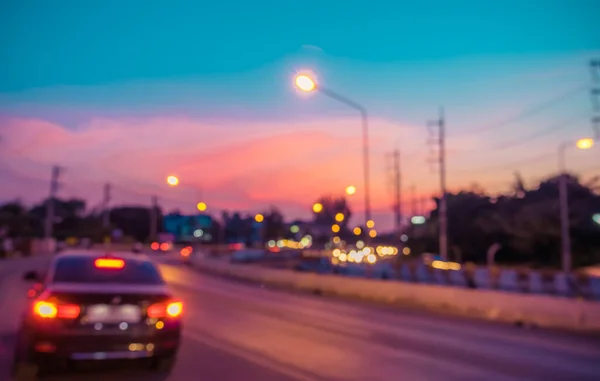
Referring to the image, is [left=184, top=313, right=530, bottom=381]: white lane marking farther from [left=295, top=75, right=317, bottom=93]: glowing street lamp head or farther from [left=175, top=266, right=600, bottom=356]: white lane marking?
[left=295, top=75, right=317, bottom=93]: glowing street lamp head

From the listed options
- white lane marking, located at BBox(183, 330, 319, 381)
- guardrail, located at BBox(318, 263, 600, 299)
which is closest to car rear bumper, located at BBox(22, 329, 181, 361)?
white lane marking, located at BBox(183, 330, 319, 381)

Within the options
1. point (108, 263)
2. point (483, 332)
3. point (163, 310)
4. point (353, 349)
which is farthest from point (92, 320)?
point (483, 332)

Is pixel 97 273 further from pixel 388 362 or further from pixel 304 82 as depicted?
pixel 304 82

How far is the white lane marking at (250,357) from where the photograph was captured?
942 centimetres

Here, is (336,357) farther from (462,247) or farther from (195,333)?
(462,247)

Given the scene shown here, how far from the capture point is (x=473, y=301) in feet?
66.0

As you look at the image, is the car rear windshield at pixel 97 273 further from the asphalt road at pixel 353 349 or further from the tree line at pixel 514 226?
the tree line at pixel 514 226

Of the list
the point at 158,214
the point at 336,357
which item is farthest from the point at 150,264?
the point at 158,214

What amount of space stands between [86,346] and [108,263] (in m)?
1.56

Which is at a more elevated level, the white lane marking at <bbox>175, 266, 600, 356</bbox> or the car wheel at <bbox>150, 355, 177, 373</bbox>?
the car wheel at <bbox>150, 355, 177, 373</bbox>

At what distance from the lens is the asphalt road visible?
967 centimetres

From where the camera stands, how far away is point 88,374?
30.0 ft

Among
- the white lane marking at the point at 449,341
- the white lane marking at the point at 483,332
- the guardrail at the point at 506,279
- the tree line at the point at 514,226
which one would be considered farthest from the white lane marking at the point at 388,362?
the tree line at the point at 514,226

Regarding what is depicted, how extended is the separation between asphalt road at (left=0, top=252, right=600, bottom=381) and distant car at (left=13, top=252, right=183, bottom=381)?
0.65 meters
